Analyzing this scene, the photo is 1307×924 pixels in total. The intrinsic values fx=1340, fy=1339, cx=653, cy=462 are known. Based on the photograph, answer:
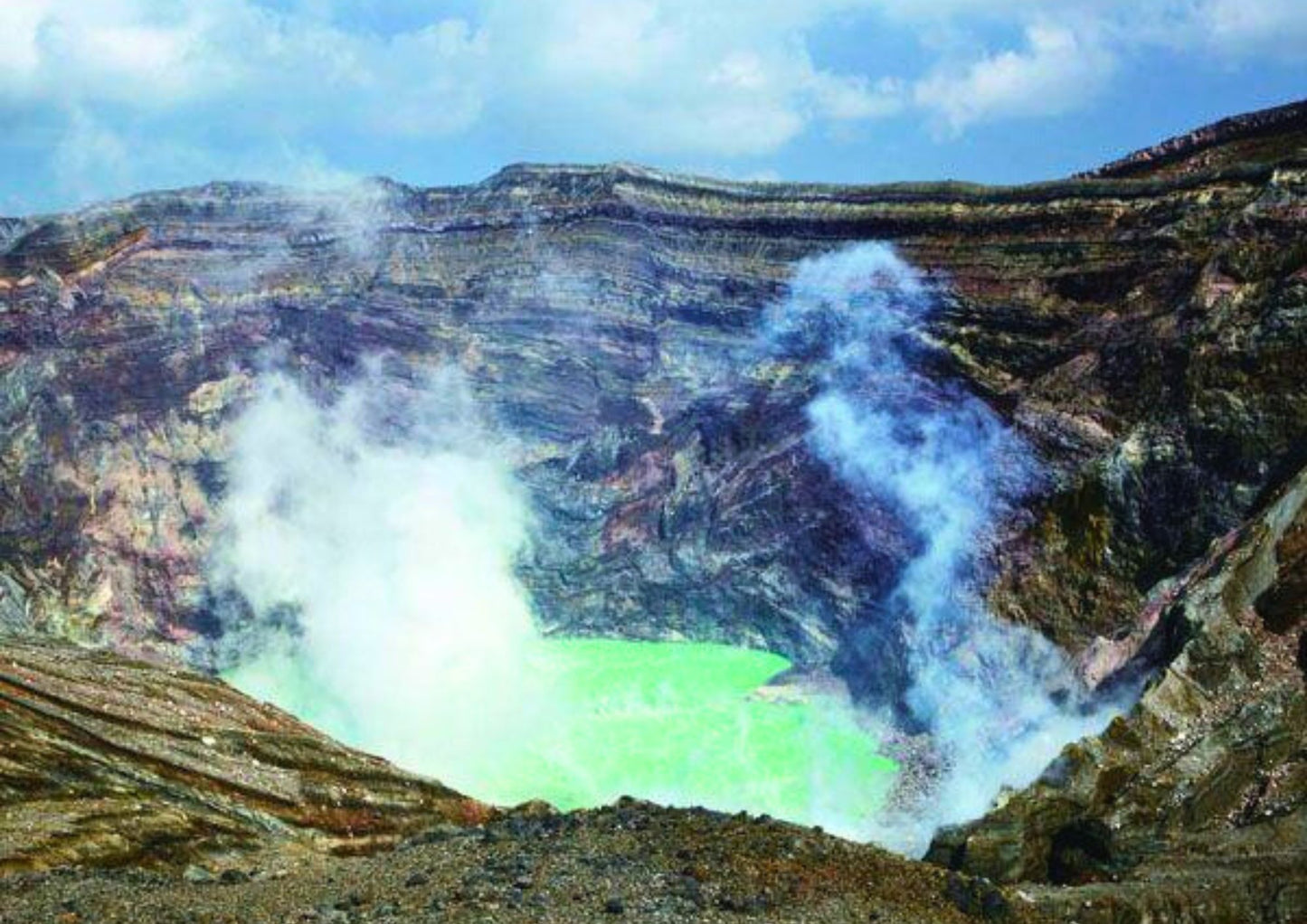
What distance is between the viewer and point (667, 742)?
28.7 metres

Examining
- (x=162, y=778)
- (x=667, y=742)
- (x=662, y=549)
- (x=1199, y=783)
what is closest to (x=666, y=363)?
(x=662, y=549)

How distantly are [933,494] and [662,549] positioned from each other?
29.0ft

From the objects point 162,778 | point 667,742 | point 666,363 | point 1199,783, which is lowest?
point 1199,783

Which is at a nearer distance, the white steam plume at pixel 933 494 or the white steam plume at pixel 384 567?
the white steam plume at pixel 933 494

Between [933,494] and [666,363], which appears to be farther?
[666,363]

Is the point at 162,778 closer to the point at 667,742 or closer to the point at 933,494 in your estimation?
the point at 667,742

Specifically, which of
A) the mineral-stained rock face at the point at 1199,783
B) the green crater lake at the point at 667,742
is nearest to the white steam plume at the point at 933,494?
the green crater lake at the point at 667,742

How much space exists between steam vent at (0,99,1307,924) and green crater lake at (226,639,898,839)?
13cm

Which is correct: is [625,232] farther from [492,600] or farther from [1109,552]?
[1109,552]

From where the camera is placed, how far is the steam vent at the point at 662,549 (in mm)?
16578

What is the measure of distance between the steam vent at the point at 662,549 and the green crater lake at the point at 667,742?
0.13 m

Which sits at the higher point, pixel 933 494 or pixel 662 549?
pixel 662 549

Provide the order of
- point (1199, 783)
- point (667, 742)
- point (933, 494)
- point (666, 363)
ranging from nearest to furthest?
1. point (1199, 783)
2. point (667, 742)
3. point (933, 494)
4. point (666, 363)

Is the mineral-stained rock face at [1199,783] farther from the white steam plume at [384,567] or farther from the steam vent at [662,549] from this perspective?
the white steam plume at [384,567]
